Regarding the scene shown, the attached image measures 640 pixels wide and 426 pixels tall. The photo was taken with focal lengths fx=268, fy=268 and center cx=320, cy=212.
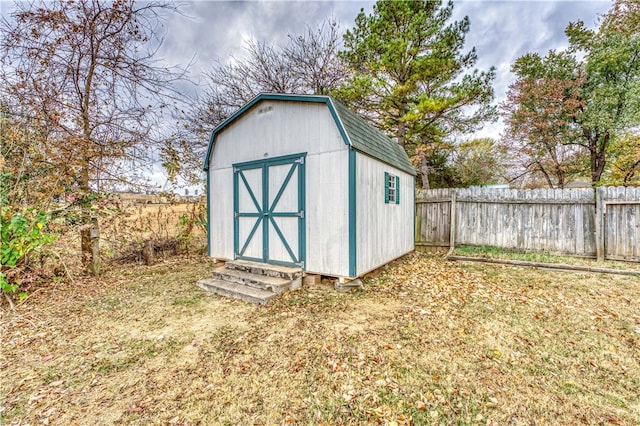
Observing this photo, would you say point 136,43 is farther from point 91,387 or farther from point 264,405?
point 264,405

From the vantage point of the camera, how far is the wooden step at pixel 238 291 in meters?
4.49

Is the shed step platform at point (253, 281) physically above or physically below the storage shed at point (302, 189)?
below

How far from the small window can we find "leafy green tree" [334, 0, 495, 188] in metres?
4.94

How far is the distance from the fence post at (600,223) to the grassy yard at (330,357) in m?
1.88

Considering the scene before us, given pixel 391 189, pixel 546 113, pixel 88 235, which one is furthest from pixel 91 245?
pixel 546 113

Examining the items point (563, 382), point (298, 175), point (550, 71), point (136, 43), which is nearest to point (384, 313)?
point (563, 382)

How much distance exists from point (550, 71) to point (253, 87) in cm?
1357

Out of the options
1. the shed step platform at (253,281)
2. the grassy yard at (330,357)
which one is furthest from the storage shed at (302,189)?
the grassy yard at (330,357)

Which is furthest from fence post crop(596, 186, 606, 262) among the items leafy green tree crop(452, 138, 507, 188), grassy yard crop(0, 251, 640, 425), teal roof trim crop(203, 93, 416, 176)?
leafy green tree crop(452, 138, 507, 188)

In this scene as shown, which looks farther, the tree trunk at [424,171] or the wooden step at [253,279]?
the tree trunk at [424,171]

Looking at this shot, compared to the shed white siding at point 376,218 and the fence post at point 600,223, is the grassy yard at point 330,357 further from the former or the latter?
the fence post at point 600,223

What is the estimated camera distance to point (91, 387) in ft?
8.25

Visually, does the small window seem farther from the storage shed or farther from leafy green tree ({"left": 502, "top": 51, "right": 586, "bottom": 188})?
leafy green tree ({"left": 502, "top": 51, "right": 586, "bottom": 188})

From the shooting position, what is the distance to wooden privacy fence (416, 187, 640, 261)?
644 centimetres
